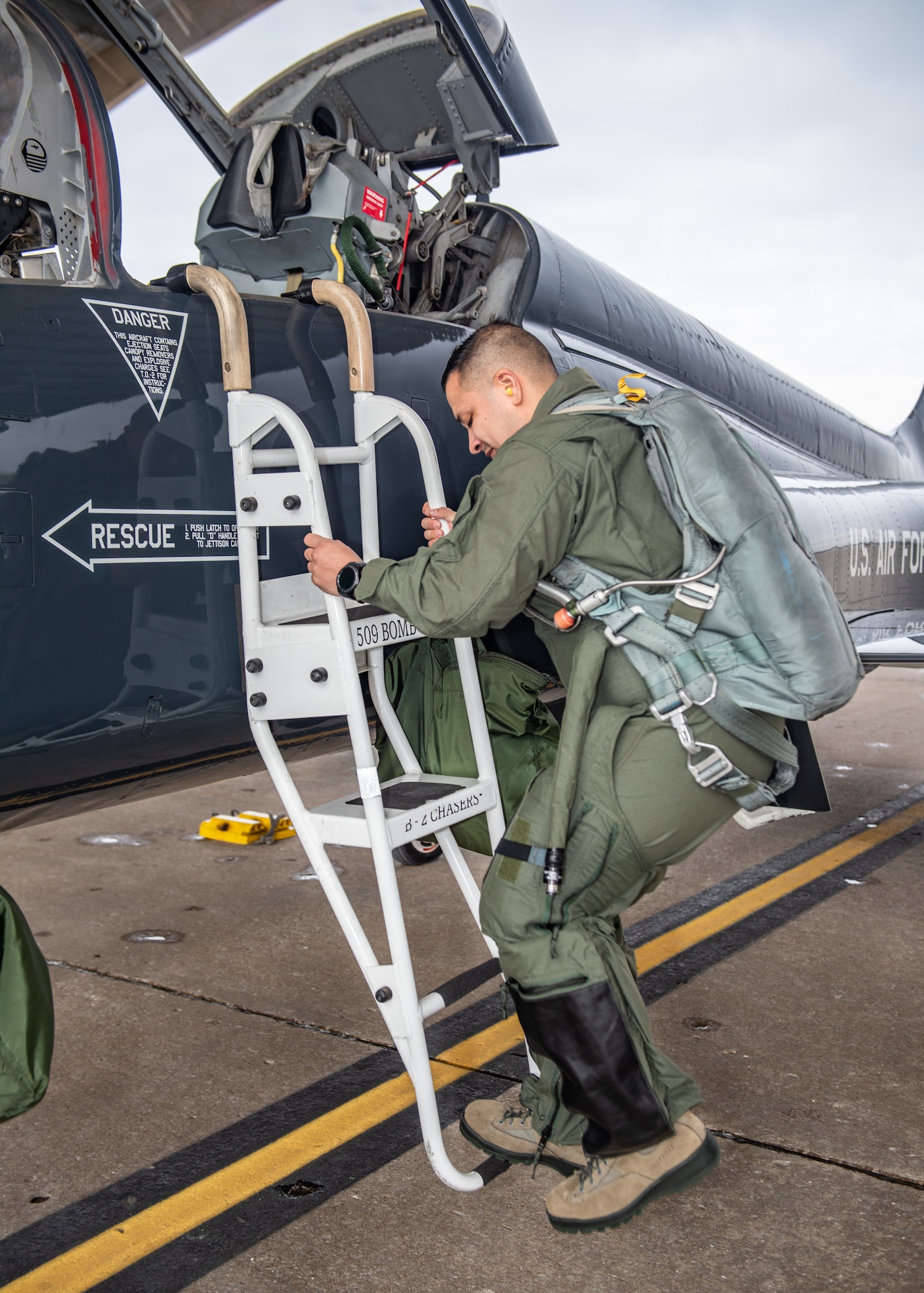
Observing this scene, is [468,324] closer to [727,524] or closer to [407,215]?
[407,215]

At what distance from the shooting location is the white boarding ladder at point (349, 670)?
7.02ft

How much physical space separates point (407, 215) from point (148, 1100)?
114 inches

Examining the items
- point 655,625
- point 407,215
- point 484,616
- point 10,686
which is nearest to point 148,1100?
point 10,686

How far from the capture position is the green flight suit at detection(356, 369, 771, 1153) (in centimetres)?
189

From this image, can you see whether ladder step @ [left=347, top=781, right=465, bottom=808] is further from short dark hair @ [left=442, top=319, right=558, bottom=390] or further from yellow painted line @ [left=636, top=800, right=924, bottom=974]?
yellow painted line @ [left=636, top=800, right=924, bottom=974]

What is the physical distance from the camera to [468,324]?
12.0ft

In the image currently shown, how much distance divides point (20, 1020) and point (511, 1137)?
104 centimetres

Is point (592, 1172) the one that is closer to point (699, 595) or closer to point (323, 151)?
point (699, 595)

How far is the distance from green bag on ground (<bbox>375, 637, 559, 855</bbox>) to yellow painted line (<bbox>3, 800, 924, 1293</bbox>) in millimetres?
518

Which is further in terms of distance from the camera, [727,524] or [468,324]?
[468,324]

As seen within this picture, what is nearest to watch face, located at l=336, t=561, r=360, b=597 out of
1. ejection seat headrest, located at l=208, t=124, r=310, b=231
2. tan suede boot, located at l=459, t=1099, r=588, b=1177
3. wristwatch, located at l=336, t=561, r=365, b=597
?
wristwatch, located at l=336, t=561, r=365, b=597

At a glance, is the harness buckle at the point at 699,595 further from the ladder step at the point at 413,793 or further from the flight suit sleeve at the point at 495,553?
the ladder step at the point at 413,793

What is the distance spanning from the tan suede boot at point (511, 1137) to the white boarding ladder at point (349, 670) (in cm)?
8

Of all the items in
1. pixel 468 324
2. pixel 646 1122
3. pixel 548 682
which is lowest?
pixel 646 1122
